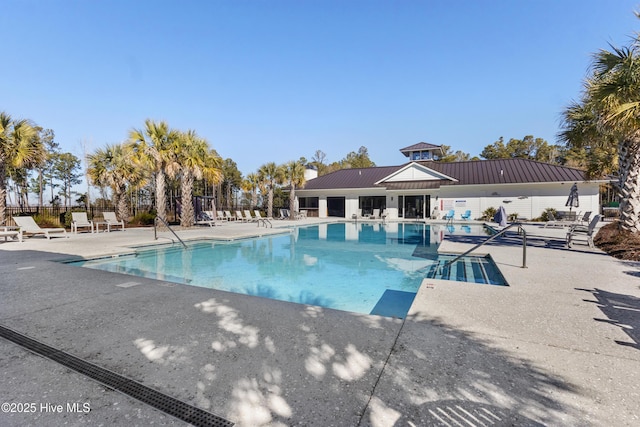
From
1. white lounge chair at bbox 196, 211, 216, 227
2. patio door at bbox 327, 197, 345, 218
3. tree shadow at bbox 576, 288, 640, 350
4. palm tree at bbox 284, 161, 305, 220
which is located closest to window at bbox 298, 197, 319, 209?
patio door at bbox 327, 197, 345, 218

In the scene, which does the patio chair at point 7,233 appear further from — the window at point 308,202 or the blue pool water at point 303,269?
the window at point 308,202

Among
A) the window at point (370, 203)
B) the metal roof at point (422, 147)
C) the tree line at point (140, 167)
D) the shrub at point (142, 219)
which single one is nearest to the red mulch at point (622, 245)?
the tree line at point (140, 167)

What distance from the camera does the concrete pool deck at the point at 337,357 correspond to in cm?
182

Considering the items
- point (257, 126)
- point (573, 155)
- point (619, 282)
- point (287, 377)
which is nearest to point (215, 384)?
point (287, 377)

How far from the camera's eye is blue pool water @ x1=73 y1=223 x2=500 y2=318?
19.2ft

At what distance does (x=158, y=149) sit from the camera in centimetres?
1434

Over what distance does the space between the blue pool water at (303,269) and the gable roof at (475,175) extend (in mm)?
13079

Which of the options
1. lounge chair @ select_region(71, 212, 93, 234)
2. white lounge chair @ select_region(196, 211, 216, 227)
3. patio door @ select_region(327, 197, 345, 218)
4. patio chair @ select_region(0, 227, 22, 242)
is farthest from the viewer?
patio door @ select_region(327, 197, 345, 218)

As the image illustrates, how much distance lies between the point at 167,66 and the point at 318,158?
48.4m

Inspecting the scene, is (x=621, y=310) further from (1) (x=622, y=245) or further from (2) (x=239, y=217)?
(2) (x=239, y=217)

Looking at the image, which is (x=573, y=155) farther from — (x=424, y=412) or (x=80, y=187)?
(x=80, y=187)

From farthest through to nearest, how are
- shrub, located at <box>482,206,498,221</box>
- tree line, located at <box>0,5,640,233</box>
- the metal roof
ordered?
the metal roof, shrub, located at <box>482,206,498,221</box>, tree line, located at <box>0,5,640,233</box>

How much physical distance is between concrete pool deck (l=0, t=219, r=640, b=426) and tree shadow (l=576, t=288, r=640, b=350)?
0.06 feet

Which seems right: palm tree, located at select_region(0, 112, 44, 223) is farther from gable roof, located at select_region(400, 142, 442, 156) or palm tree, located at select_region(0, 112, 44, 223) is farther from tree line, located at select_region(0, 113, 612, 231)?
gable roof, located at select_region(400, 142, 442, 156)
